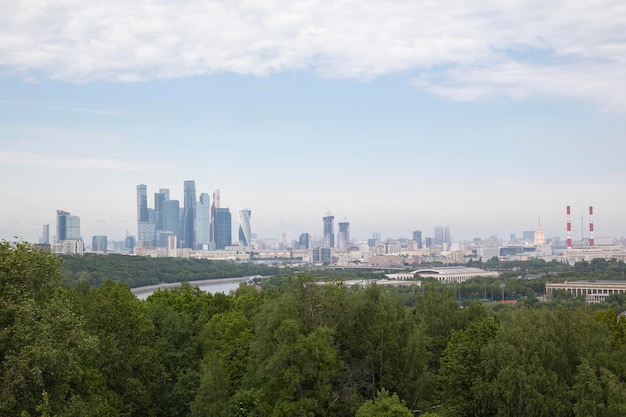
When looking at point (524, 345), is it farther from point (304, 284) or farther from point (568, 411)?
point (304, 284)

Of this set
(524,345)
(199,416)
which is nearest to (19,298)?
(199,416)

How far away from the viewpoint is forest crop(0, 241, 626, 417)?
1733 centimetres

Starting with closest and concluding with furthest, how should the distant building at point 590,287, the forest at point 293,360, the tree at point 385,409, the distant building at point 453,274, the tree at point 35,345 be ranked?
the tree at point 35,345 → the forest at point 293,360 → the tree at point 385,409 → the distant building at point 590,287 → the distant building at point 453,274

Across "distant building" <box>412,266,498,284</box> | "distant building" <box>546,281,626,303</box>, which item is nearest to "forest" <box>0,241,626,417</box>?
"distant building" <box>546,281,626,303</box>

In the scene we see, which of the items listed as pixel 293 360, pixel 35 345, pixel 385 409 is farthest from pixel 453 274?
pixel 35 345

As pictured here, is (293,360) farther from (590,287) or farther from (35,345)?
(590,287)

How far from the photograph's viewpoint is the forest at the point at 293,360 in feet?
56.9

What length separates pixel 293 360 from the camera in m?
20.1

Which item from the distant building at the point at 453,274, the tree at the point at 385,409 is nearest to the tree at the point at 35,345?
the tree at the point at 385,409

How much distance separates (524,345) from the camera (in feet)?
72.9

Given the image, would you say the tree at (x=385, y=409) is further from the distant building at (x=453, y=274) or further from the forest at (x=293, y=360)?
the distant building at (x=453, y=274)

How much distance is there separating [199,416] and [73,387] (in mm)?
3401

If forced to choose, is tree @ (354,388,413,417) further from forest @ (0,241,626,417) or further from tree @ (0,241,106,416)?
tree @ (0,241,106,416)

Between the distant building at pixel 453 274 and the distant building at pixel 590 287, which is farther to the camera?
Answer: the distant building at pixel 453 274
